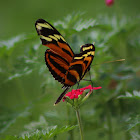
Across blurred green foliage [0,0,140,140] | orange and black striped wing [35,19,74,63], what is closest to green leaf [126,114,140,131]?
blurred green foliage [0,0,140,140]

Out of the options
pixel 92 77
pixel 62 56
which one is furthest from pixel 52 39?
pixel 92 77

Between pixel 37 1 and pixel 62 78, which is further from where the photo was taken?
pixel 37 1

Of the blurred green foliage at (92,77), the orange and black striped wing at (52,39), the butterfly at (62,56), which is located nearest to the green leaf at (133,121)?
the blurred green foliage at (92,77)

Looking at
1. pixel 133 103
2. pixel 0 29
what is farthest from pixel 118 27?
pixel 0 29

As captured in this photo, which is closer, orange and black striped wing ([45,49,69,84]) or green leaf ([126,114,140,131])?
green leaf ([126,114,140,131])

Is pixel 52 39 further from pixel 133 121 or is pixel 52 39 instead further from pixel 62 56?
pixel 133 121

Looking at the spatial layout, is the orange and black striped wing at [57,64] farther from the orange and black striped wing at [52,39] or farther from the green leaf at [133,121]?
the green leaf at [133,121]

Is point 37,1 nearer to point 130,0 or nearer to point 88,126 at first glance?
point 130,0

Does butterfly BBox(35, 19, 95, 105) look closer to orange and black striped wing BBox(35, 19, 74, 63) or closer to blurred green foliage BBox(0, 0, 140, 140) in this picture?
orange and black striped wing BBox(35, 19, 74, 63)

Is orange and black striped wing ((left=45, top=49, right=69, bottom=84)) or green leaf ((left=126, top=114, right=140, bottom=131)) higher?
orange and black striped wing ((left=45, top=49, right=69, bottom=84))
